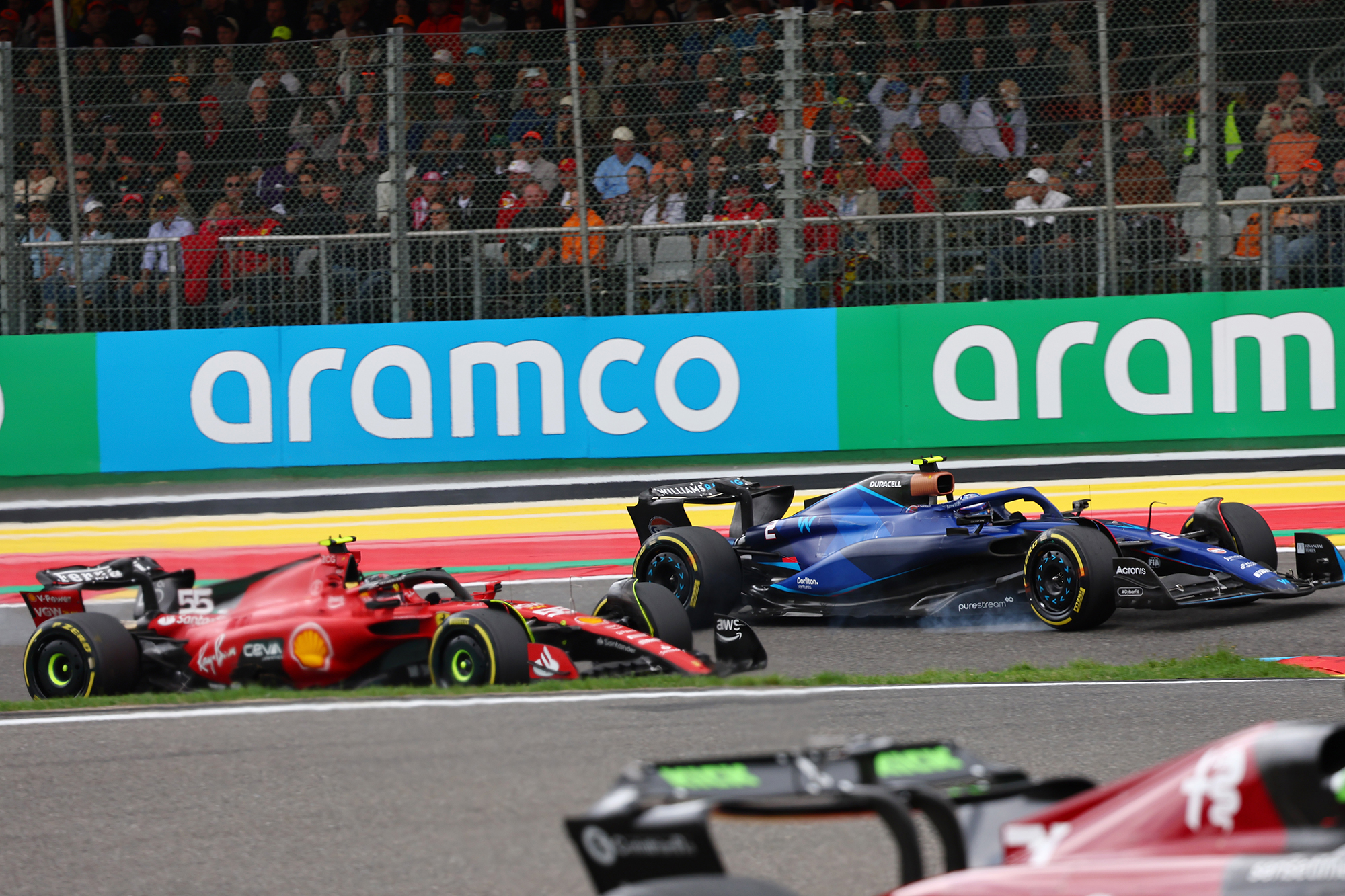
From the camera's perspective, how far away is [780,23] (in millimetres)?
10766

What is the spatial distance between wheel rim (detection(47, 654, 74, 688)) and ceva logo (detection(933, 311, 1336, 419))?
6267 mm

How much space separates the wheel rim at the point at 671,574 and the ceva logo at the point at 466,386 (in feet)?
8.43

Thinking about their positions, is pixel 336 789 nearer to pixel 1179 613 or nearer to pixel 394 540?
pixel 1179 613

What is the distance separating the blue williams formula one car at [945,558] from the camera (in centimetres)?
770

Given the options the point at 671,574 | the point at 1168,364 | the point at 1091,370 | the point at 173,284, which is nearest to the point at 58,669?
the point at 671,574

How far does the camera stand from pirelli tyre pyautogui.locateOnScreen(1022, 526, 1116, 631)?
24.9 feet

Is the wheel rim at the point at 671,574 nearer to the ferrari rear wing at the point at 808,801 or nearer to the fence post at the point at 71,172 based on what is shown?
the fence post at the point at 71,172

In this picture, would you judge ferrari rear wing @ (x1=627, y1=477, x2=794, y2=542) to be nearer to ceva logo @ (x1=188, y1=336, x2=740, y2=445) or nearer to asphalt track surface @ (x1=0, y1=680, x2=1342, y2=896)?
ceva logo @ (x1=188, y1=336, x2=740, y2=445)

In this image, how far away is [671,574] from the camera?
8.55 meters

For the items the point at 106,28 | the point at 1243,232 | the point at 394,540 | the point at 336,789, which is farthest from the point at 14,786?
the point at 106,28

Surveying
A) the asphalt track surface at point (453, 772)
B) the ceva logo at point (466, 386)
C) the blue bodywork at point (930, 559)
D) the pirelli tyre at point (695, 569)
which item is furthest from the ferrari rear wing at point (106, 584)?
the ceva logo at point (466, 386)

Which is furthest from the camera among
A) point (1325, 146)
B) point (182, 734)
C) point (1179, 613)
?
point (1325, 146)

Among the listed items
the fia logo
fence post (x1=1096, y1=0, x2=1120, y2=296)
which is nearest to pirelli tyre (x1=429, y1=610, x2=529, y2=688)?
the fia logo

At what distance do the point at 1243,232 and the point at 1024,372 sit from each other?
175cm
